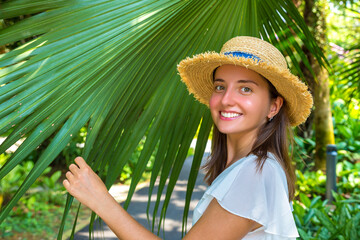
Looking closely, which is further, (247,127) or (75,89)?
(247,127)

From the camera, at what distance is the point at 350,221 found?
3.48 m

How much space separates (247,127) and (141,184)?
17.4 ft

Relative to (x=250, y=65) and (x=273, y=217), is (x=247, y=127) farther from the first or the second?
(x=273, y=217)

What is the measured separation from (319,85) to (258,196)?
4907mm

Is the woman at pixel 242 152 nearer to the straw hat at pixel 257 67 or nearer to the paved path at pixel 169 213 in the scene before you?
the straw hat at pixel 257 67

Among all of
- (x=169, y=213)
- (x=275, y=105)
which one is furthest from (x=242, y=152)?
(x=169, y=213)

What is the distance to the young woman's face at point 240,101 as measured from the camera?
1.57 metres

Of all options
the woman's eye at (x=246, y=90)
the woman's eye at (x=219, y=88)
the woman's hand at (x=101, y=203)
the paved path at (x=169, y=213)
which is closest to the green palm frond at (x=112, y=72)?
the woman's hand at (x=101, y=203)

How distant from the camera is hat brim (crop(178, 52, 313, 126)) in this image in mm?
1540

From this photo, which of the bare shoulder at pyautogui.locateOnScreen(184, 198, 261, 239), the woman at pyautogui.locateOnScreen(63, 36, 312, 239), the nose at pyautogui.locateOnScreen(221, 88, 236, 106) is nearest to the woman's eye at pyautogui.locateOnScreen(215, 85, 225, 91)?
the woman at pyautogui.locateOnScreen(63, 36, 312, 239)

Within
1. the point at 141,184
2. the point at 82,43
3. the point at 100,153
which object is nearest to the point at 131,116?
the point at 100,153

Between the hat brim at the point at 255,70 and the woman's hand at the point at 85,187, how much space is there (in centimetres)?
62

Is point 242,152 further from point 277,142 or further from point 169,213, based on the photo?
point 169,213

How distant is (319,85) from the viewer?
589 cm
